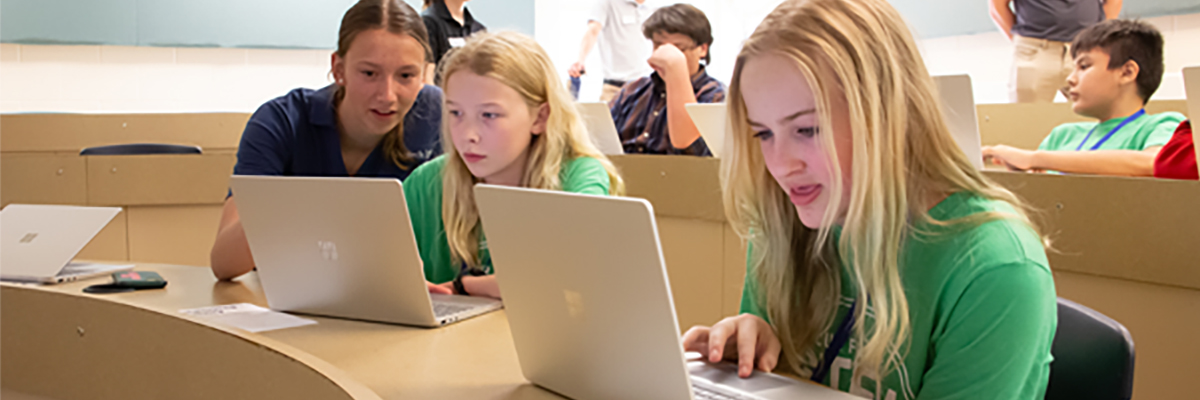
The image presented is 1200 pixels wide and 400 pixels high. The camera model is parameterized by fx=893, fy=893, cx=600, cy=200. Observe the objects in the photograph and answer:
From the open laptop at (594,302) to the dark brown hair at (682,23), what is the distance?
6.67 feet

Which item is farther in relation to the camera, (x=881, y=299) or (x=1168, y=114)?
(x=1168, y=114)

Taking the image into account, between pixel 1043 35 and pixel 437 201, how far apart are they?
105 inches

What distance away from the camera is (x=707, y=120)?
204cm

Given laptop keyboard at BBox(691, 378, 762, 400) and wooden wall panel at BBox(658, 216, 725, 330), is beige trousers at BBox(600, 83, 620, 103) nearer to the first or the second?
wooden wall panel at BBox(658, 216, 725, 330)

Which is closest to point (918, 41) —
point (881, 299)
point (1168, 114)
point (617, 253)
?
point (881, 299)

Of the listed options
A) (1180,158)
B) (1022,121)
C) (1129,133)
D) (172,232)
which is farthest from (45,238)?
(1022,121)

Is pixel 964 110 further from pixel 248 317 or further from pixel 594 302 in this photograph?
pixel 248 317

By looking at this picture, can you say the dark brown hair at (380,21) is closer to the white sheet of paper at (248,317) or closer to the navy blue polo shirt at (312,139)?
the navy blue polo shirt at (312,139)

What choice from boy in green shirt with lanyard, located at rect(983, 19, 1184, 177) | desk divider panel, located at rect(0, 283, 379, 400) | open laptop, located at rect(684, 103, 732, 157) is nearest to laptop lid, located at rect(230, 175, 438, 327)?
desk divider panel, located at rect(0, 283, 379, 400)

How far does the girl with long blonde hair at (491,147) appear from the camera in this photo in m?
1.46

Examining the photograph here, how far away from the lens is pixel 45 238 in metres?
1.47

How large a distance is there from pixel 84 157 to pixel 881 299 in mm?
2403

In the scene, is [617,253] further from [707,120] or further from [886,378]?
[707,120]

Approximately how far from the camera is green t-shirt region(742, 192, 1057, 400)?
760mm
